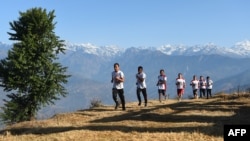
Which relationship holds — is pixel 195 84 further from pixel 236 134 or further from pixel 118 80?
pixel 236 134

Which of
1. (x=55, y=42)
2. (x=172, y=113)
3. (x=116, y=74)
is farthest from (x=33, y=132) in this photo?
(x=55, y=42)

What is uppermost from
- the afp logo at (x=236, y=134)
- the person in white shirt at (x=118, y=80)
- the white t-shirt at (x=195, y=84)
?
the white t-shirt at (x=195, y=84)

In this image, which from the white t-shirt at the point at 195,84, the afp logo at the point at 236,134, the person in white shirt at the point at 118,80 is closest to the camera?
the afp logo at the point at 236,134

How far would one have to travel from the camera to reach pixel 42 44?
3566 centimetres

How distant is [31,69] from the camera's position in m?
34.8

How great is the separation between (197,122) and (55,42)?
2314 centimetres

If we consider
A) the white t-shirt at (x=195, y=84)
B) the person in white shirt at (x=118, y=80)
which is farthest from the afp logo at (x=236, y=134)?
the white t-shirt at (x=195, y=84)

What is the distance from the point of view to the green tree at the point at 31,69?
34188mm

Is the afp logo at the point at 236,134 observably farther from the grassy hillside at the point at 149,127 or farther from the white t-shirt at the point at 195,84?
the white t-shirt at the point at 195,84

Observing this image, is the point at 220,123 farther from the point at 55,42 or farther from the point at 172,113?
the point at 55,42

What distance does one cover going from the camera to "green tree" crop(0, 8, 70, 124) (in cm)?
3419

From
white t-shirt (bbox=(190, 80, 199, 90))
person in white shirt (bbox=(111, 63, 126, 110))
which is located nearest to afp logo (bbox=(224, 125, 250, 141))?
person in white shirt (bbox=(111, 63, 126, 110))

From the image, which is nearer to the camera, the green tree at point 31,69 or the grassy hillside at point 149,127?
the grassy hillside at point 149,127

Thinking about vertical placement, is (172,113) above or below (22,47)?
below
